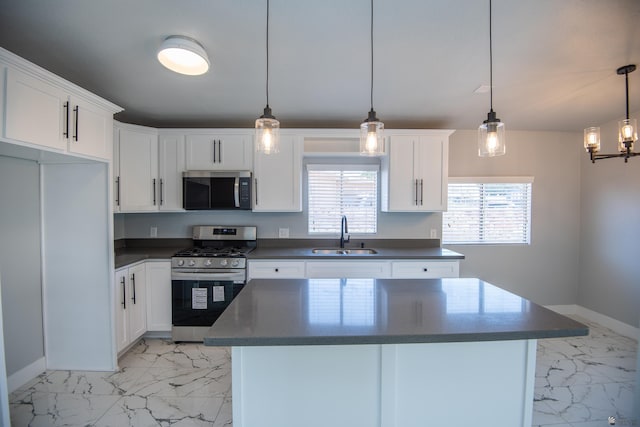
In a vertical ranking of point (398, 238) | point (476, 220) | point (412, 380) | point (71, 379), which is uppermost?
point (476, 220)

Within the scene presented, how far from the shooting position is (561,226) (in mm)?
3670

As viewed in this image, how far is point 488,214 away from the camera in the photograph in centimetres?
366

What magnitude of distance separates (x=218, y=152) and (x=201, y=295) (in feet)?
5.30

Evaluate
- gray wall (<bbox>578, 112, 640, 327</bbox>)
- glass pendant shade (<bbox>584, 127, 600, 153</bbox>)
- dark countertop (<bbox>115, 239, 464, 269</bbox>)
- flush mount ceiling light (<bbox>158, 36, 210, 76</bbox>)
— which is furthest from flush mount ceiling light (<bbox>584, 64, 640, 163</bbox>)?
flush mount ceiling light (<bbox>158, 36, 210, 76</bbox>)

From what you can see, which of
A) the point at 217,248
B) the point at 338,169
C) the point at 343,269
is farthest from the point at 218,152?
the point at 343,269

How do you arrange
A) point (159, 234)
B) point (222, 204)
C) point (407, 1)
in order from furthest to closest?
1. point (159, 234)
2. point (222, 204)
3. point (407, 1)

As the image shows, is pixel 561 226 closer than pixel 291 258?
No

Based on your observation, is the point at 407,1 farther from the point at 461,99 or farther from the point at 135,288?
the point at 135,288

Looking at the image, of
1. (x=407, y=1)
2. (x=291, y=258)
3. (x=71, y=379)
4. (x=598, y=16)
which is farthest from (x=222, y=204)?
(x=598, y=16)

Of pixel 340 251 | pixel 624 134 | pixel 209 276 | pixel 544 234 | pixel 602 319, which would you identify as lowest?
pixel 602 319

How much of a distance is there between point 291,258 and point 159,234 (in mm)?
1883

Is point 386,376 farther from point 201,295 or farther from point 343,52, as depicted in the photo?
point 201,295

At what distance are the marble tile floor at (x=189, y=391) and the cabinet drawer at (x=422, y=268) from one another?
3.61 feet

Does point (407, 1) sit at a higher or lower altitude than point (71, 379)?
higher
